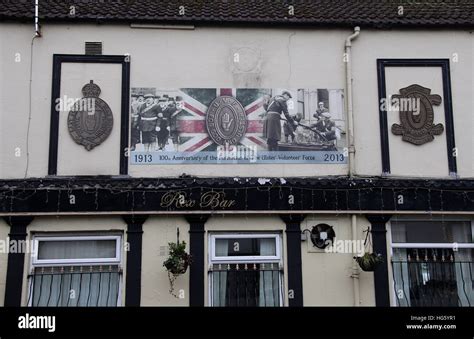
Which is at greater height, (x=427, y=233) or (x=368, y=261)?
(x=427, y=233)

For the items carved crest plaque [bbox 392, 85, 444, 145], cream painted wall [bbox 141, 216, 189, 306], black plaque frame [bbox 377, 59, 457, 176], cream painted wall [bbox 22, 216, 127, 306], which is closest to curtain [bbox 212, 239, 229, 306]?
cream painted wall [bbox 141, 216, 189, 306]

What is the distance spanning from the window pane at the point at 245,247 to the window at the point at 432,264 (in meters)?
2.29

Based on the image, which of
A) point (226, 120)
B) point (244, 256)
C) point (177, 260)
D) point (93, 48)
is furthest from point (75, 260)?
point (93, 48)

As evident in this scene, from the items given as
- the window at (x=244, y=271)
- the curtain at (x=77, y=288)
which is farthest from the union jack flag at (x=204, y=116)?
the curtain at (x=77, y=288)

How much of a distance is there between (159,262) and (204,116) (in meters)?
2.89

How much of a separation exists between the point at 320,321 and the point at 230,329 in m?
1.58

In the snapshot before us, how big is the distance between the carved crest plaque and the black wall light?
233 centimetres

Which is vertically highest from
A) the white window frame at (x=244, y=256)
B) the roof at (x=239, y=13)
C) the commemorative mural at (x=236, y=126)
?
the roof at (x=239, y=13)

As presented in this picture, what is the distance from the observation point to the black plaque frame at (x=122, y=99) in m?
12.9

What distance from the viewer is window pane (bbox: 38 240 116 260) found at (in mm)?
12570

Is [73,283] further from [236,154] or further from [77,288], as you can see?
[236,154]

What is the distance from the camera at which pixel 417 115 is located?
13.3m

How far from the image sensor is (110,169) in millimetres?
12883

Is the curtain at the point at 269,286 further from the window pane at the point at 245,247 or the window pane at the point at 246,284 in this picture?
the window pane at the point at 245,247
